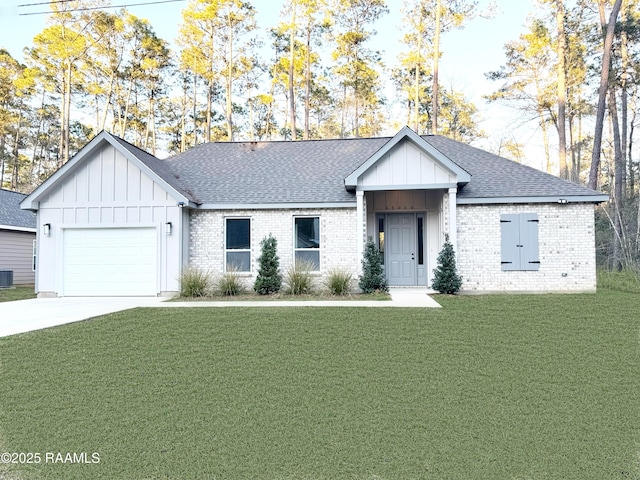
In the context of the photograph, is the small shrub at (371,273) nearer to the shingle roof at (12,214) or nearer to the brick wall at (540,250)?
the brick wall at (540,250)

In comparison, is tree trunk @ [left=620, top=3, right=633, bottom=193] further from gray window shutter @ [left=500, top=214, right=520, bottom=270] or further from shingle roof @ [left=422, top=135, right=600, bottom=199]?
gray window shutter @ [left=500, top=214, right=520, bottom=270]

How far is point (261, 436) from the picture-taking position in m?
3.30

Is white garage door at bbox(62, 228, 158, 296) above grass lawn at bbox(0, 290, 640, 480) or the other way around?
above

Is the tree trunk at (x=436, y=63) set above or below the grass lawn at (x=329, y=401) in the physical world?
above

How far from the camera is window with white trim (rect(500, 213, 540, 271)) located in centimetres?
1223

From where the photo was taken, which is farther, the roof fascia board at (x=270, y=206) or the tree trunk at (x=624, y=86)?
the tree trunk at (x=624, y=86)

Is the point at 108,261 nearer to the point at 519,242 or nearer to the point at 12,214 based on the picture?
the point at 12,214

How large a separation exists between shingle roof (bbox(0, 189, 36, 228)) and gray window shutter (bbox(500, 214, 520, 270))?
19.2 m

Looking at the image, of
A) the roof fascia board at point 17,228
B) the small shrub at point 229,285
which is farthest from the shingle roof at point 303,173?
the roof fascia board at point 17,228

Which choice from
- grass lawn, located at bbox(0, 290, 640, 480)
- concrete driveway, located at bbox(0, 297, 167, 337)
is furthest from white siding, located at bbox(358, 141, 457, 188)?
concrete driveway, located at bbox(0, 297, 167, 337)

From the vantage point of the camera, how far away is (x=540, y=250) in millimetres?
12227

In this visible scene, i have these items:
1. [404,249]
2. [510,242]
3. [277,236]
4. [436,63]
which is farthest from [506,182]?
[436,63]

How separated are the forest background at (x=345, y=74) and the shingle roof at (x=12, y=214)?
6.30 m

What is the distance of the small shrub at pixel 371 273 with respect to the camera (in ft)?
39.1
